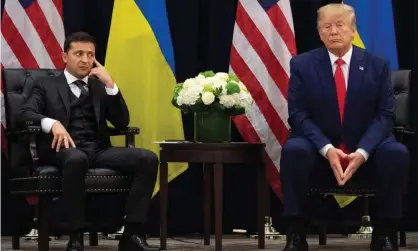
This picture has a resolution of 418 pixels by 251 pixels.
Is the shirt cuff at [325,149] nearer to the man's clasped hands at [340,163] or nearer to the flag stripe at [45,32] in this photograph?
the man's clasped hands at [340,163]

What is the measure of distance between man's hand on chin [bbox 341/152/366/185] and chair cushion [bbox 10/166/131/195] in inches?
50.3

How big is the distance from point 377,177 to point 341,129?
0.42 metres

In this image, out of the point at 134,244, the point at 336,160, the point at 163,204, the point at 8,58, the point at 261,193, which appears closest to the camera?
the point at 336,160

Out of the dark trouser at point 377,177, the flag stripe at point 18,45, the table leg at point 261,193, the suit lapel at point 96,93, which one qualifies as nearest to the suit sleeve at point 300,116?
the dark trouser at point 377,177

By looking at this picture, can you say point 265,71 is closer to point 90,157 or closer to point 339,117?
→ point 339,117

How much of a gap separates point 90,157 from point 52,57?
1116mm

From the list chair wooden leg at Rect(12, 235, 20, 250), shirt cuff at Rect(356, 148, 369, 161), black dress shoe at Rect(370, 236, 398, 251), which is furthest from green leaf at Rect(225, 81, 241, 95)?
chair wooden leg at Rect(12, 235, 20, 250)

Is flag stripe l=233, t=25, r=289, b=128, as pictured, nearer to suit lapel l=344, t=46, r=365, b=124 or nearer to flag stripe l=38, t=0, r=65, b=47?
suit lapel l=344, t=46, r=365, b=124

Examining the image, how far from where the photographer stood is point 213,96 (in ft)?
17.6

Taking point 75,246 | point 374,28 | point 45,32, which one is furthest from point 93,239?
point 374,28

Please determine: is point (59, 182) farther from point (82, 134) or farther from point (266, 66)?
point (266, 66)

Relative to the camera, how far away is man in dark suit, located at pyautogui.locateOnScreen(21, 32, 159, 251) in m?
4.88

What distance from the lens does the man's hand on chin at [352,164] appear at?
474 cm

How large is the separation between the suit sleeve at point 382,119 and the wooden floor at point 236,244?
0.91 m
